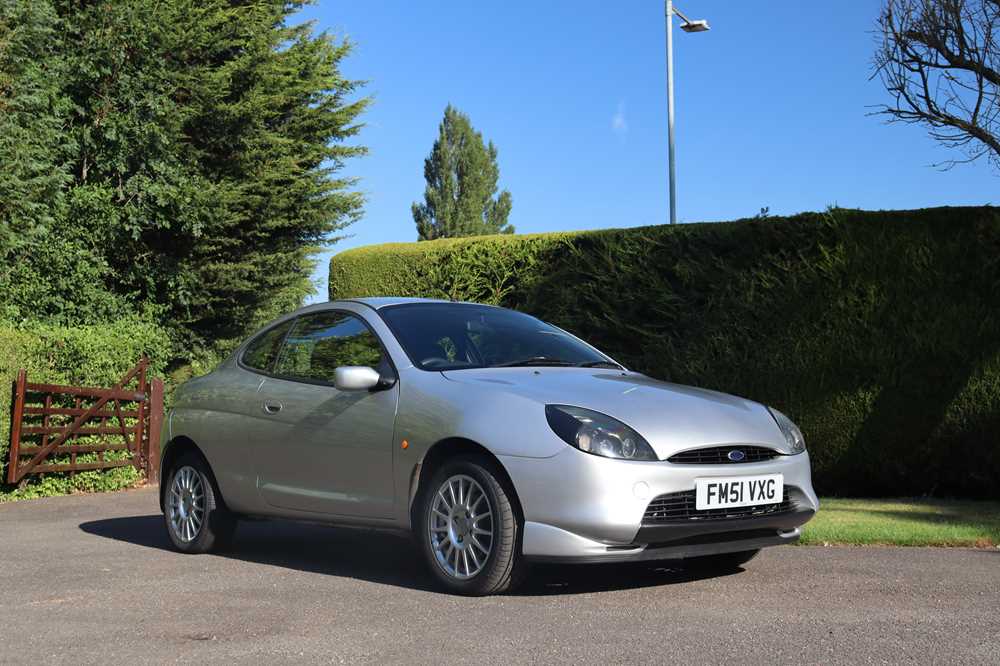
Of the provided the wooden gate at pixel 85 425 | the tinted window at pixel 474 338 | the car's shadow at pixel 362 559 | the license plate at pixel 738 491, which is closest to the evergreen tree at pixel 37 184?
the wooden gate at pixel 85 425

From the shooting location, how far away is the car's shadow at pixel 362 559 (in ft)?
21.7

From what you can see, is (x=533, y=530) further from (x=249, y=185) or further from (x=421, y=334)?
(x=249, y=185)

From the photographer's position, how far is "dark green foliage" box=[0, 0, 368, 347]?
19531mm

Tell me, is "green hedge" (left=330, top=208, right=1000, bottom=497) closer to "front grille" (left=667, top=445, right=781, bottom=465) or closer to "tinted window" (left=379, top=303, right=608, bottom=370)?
"tinted window" (left=379, top=303, right=608, bottom=370)

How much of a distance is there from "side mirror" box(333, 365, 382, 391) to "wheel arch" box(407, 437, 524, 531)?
590mm

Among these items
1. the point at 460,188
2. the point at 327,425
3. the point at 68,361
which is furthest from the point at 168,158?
the point at 460,188

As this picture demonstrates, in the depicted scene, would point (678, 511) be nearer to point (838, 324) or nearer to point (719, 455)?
point (719, 455)

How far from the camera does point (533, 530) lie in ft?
19.2

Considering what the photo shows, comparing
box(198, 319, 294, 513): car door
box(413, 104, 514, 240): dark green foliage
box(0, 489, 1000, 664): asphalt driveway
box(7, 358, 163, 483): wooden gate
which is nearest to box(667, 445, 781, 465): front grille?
box(0, 489, 1000, 664): asphalt driveway

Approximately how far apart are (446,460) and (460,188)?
56391 millimetres

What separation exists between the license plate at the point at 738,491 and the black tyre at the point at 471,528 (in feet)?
3.09

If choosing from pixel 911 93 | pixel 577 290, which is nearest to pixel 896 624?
pixel 577 290

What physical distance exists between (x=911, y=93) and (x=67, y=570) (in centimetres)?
1014

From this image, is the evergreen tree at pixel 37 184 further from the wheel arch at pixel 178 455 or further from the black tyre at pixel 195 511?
the black tyre at pixel 195 511
